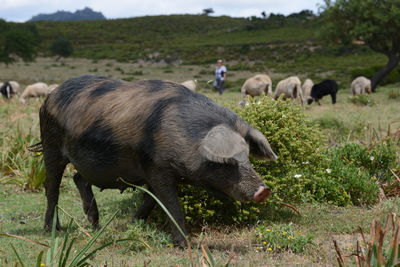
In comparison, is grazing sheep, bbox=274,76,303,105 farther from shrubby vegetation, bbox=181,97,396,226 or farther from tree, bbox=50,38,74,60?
tree, bbox=50,38,74,60

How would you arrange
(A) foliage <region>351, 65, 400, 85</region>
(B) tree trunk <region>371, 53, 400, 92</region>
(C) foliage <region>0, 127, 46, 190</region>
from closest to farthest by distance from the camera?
(C) foliage <region>0, 127, 46, 190</region>
(B) tree trunk <region>371, 53, 400, 92</region>
(A) foliage <region>351, 65, 400, 85</region>

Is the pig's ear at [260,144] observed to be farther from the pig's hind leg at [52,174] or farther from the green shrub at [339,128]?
the green shrub at [339,128]

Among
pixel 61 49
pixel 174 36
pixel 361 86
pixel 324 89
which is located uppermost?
pixel 324 89

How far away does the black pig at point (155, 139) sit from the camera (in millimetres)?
4652

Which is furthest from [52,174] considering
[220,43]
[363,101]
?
[220,43]

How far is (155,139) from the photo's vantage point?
15.8 feet

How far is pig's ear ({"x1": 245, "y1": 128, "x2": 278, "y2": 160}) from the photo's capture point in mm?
5000

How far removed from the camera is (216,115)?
496 cm

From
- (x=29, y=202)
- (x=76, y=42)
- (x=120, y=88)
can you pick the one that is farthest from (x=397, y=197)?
(x=76, y=42)

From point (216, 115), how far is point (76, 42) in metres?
74.0

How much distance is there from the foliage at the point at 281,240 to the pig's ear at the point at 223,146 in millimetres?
937

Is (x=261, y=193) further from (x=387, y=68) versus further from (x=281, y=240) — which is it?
(x=387, y=68)

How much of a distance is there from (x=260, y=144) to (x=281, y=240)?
92cm

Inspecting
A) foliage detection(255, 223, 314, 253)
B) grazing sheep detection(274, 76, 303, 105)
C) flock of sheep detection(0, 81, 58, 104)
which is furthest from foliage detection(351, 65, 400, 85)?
foliage detection(255, 223, 314, 253)
